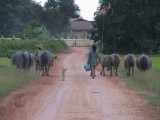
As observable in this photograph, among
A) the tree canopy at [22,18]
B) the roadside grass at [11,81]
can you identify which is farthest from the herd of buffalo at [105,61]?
the tree canopy at [22,18]

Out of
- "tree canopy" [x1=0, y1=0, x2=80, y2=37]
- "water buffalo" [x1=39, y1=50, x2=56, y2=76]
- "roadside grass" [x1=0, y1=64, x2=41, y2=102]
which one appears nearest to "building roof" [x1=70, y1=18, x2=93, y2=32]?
"tree canopy" [x1=0, y1=0, x2=80, y2=37]

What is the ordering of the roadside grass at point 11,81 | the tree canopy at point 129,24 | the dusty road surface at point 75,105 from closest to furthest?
1. the dusty road surface at point 75,105
2. the roadside grass at point 11,81
3. the tree canopy at point 129,24

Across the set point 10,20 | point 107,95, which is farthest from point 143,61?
point 10,20

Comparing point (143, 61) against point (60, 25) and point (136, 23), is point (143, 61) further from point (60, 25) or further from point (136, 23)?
point (60, 25)

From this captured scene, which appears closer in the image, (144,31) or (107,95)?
(107,95)

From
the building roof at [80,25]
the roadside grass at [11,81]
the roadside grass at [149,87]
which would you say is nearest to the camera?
the roadside grass at [149,87]

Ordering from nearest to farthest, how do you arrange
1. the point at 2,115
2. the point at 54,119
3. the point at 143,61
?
the point at 54,119, the point at 2,115, the point at 143,61

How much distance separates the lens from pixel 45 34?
60.0 m

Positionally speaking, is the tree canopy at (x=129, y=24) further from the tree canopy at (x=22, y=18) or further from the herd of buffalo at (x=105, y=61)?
the herd of buffalo at (x=105, y=61)

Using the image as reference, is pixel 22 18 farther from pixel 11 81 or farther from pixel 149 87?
pixel 149 87

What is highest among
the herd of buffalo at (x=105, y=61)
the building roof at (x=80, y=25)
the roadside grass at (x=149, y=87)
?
the building roof at (x=80, y=25)

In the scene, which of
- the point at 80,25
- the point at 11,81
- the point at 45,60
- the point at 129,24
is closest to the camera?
the point at 11,81

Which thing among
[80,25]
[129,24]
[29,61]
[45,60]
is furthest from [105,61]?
[80,25]

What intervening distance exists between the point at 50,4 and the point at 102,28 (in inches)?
2457
